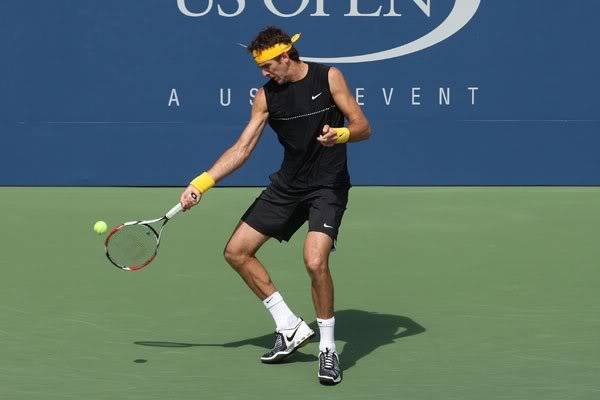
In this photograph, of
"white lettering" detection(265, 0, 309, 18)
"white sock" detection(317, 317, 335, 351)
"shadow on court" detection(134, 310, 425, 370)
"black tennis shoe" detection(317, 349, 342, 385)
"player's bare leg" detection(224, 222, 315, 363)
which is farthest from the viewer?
"white lettering" detection(265, 0, 309, 18)

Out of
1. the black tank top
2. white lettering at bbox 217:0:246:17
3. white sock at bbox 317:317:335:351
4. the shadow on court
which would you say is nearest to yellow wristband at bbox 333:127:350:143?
the black tank top

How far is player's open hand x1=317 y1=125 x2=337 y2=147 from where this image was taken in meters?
6.75

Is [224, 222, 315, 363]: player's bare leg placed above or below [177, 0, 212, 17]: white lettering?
below

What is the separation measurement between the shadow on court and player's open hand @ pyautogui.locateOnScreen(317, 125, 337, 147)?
3.68ft

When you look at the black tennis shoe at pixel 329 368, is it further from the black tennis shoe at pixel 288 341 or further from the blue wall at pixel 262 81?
the blue wall at pixel 262 81

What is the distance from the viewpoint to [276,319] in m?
7.26

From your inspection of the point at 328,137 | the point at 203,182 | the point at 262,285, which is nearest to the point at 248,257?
the point at 262,285

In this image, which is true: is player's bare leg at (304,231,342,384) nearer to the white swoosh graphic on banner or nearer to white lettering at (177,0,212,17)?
the white swoosh graphic on banner

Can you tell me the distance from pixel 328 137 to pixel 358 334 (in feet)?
4.82

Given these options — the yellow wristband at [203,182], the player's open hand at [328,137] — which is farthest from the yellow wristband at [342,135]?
the yellow wristband at [203,182]

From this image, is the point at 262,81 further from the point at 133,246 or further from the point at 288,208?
the point at 133,246

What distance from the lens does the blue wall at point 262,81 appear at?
1401 centimetres

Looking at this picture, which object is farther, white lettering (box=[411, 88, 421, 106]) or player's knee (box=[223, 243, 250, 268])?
white lettering (box=[411, 88, 421, 106])

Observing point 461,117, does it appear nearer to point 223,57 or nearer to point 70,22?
point 223,57
